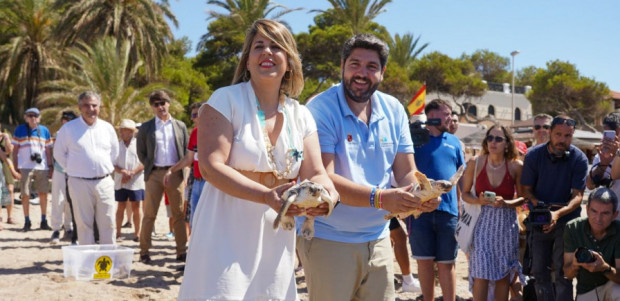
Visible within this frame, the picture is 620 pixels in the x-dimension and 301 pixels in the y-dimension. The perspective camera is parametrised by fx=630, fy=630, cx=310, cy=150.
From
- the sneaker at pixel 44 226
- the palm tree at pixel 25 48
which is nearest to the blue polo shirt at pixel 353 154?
the sneaker at pixel 44 226

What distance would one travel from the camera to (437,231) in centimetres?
572

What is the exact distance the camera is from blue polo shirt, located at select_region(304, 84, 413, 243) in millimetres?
3133

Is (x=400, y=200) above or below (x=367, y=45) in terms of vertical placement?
below

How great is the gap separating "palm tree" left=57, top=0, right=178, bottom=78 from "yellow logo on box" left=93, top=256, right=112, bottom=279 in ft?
79.6

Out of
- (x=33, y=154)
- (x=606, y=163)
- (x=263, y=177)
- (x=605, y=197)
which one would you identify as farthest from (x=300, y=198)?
(x=33, y=154)

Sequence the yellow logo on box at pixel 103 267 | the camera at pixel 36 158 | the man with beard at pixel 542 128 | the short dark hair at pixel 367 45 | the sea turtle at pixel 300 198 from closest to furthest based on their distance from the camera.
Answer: the sea turtle at pixel 300 198, the short dark hair at pixel 367 45, the yellow logo on box at pixel 103 267, the man with beard at pixel 542 128, the camera at pixel 36 158

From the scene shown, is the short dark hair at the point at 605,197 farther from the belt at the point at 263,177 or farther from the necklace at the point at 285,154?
the belt at the point at 263,177

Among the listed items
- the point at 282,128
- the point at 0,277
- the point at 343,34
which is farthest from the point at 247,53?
the point at 343,34

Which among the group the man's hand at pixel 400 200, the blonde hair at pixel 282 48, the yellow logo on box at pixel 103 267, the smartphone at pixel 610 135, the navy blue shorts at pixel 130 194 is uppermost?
the blonde hair at pixel 282 48

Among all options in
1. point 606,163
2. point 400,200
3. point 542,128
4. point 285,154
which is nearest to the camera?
point 285,154

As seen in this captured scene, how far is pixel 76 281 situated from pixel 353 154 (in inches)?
193

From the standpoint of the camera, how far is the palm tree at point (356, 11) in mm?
36781

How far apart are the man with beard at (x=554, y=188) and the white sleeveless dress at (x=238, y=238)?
3763 millimetres

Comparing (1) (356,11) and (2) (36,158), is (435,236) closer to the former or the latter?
(2) (36,158)
